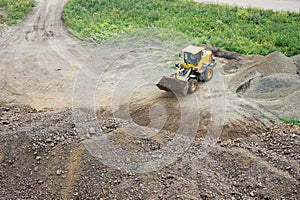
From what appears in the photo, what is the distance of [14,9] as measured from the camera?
77.4ft

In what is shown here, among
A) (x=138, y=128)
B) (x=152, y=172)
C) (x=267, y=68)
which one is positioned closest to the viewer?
(x=152, y=172)

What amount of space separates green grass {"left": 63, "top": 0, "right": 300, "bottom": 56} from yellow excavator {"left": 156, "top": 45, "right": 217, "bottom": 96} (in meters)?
3.97

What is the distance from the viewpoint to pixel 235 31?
20.0m

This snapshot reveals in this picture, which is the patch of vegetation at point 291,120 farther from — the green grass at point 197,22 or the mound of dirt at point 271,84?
the green grass at point 197,22

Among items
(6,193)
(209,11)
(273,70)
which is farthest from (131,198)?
(209,11)

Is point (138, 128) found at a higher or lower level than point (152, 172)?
higher

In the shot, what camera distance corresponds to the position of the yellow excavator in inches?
541

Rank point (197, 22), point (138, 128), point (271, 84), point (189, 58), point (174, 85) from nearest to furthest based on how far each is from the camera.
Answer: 1. point (138, 128)
2. point (174, 85)
3. point (271, 84)
4. point (189, 58)
5. point (197, 22)

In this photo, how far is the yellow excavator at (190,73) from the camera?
13.7 metres

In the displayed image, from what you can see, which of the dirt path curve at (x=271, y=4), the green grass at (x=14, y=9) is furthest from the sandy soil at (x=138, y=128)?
the dirt path curve at (x=271, y=4)

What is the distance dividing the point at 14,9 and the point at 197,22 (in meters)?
11.9

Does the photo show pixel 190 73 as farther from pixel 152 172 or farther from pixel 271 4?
pixel 271 4

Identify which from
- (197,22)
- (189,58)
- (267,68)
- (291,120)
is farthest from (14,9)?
(291,120)

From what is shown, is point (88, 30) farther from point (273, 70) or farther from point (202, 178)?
point (202, 178)
